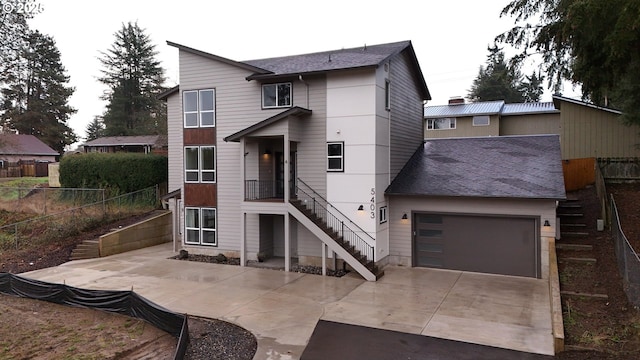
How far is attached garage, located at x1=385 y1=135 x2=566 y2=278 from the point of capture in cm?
1338

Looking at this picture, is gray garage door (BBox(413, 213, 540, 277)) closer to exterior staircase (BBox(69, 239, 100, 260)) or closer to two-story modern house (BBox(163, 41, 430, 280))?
two-story modern house (BBox(163, 41, 430, 280))

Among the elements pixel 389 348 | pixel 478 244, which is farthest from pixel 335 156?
pixel 389 348

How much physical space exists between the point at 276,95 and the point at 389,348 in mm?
10565

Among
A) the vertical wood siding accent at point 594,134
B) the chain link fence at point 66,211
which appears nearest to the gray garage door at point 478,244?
the vertical wood siding accent at point 594,134

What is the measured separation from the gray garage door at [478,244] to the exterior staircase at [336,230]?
2199 millimetres

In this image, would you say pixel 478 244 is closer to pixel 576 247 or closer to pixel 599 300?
pixel 576 247

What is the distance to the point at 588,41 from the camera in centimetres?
1012

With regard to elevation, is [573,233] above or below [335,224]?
below

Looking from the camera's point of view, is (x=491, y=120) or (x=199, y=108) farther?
(x=491, y=120)

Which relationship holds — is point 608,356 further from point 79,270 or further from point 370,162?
point 79,270

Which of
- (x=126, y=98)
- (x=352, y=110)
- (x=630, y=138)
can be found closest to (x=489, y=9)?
(x=352, y=110)

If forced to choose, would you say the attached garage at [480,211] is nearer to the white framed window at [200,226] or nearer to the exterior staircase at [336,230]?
the exterior staircase at [336,230]

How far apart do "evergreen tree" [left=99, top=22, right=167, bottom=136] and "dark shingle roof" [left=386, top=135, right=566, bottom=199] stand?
35.6 m

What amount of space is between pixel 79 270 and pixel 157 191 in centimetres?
825
